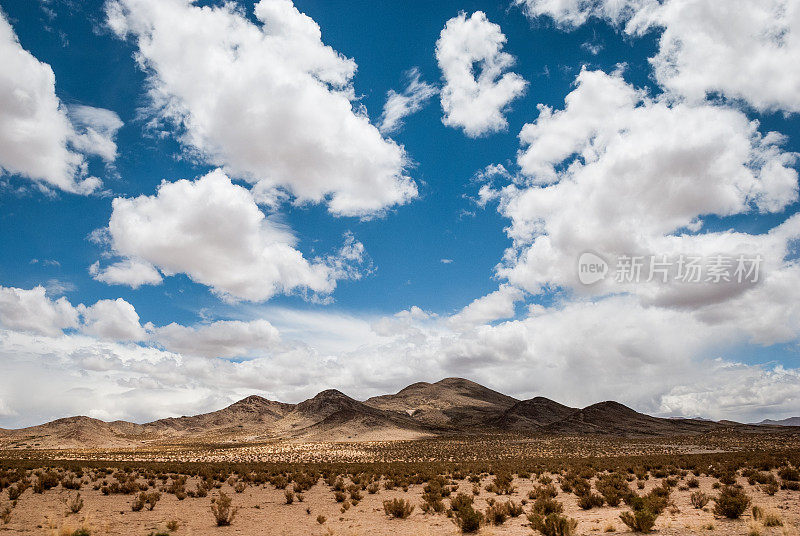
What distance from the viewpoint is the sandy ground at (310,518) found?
48.1 ft

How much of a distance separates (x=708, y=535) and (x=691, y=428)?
555 feet

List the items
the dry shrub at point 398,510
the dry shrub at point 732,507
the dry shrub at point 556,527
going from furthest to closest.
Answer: the dry shrub at point 398,510 < the dry shrub at point 732,507 < the dry shrub at point 556,527

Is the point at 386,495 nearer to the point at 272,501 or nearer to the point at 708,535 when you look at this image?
the point at 272,501

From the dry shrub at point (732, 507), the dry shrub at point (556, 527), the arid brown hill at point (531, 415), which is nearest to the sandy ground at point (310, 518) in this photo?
the dry shrub at point (732, 507)

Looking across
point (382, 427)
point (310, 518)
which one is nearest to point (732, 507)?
point (310, 518)

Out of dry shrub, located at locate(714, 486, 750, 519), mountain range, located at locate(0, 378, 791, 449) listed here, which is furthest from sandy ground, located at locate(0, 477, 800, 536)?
mountain range, located at locate(0, 378, 791, 449)

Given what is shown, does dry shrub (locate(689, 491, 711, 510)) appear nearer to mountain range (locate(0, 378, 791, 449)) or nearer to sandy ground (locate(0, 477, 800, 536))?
sandy ground (locate(0, 477, 800, 536))

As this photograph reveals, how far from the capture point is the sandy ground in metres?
14.6

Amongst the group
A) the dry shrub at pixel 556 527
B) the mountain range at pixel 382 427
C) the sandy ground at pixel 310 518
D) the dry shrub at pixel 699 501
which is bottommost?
the mountain range at pixel 382 427

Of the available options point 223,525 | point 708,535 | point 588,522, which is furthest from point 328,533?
point 708,535

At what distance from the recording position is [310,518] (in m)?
19.6

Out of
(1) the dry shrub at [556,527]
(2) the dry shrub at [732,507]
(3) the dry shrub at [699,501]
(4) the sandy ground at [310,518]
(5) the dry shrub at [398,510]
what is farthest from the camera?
(5) the dry shrub at [398,510]

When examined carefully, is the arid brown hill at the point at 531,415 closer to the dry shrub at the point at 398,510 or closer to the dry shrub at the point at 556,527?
the dry shrub at the point at 398,510

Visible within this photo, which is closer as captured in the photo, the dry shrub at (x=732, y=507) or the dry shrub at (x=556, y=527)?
the dry shrub at (x=556, y=527)
